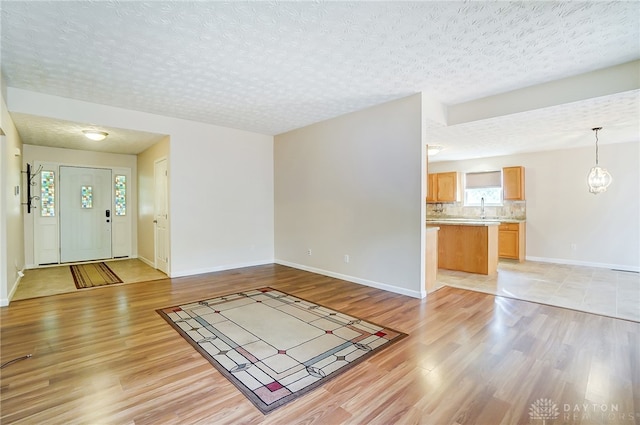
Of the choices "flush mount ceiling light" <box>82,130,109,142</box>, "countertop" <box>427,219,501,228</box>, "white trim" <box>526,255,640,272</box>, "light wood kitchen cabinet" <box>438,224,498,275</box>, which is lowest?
"white trim" <box>526,255,640,272</box>

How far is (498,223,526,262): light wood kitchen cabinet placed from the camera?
6.71 meters

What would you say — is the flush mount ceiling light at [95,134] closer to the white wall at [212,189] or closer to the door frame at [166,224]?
the white wall at [212,189]

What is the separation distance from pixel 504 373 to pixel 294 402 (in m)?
1.57

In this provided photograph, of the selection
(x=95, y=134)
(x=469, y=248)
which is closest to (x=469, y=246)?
(x=469, y=248)

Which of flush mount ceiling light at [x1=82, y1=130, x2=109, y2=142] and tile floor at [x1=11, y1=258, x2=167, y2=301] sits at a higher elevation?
flush mount ceiling light at [x1=82, y1=130, x2=109, y2=142]

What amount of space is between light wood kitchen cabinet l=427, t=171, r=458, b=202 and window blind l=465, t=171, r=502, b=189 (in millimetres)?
353

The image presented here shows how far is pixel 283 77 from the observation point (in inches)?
137

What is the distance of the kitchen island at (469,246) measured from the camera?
17.6ft

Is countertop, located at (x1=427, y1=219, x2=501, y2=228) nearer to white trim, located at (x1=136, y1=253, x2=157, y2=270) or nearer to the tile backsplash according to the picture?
the tile backsplash

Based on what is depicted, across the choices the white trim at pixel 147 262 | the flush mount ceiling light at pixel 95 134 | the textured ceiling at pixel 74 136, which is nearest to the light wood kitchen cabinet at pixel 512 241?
the textured ceiling at pixel 74 136

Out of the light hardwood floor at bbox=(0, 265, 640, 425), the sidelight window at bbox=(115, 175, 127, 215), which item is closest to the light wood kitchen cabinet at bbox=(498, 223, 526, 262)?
the light hardwood floor at bbox=(0, 265, 640, 425)

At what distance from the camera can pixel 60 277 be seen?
5.16 metres

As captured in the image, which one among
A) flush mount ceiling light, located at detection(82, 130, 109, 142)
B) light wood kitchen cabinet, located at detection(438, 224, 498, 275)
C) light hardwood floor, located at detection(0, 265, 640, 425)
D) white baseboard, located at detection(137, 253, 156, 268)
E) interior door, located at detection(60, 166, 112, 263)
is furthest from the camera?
interior door, located at detection(60, 166, 112, 263)

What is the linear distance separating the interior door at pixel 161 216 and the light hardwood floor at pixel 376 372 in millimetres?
1862
